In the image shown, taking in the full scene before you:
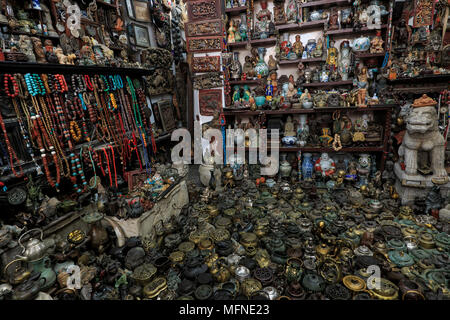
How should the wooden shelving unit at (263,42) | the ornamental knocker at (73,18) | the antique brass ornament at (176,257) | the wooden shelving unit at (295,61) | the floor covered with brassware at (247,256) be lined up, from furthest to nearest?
the wooden shelving unit at (263,42) → the wooden shelving unit at (295,61) → the ornamental knocker at (73,18) → the antique brass ornament at (176,257) → the floor covered with brassware at (247,256)

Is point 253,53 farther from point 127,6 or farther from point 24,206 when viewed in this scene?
point 24,206

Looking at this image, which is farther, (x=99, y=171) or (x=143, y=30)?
(x=143, y=30)

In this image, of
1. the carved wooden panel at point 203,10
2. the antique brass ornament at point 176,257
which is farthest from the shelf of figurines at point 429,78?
the antique brass ornament at point 176,257

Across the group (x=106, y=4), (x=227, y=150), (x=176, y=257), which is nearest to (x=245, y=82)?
(x=227, y=150)

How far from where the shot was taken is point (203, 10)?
505 cm

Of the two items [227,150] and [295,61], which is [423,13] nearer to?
[295,61]

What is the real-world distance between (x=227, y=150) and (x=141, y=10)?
3343 mm

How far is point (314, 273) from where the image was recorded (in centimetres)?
235

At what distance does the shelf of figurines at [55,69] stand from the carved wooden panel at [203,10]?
2096mm

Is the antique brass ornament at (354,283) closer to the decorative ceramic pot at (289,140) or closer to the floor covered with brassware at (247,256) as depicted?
the floor covered with brassware at (247,256)

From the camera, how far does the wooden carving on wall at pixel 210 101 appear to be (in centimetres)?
547
